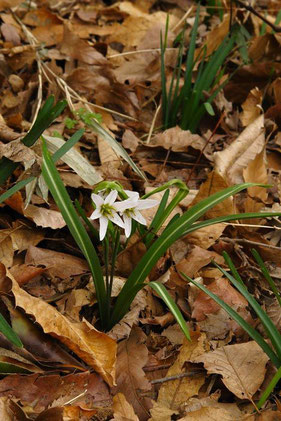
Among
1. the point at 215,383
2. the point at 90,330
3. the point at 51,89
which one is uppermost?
the point at 51,89

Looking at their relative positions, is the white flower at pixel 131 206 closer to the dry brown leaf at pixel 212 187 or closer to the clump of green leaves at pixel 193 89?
the dry brown leaf at pixel 212 187

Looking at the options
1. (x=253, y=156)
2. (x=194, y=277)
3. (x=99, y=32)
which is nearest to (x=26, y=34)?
(x=99, y=32)

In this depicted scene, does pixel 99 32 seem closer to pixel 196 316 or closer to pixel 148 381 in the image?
pixel 196 316

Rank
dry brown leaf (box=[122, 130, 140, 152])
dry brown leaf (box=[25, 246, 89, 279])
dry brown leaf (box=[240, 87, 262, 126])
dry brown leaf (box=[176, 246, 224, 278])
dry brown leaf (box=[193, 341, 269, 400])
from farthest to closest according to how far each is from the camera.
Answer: dry brown leaf (box=[240, 87, 262, 126])
dry brown leaf (box=[122, 130, 140, 152])
dry brown leaf (box=[176, 246, 224, 278])
dry brown leaf (box=[25, 246, 89, 279])
dry brown leaf (box=[193, 341, 269, 400])

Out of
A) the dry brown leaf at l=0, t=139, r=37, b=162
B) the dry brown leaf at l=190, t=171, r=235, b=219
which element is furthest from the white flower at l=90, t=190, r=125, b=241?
the dry brown leaf at l=190, t=171, r=235, b=219

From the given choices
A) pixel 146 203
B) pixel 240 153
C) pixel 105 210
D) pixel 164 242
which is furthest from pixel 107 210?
pixel 240 153

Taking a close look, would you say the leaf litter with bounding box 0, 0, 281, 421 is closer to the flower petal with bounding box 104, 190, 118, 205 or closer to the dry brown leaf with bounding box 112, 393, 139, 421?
the dry brown leaf with bounding box 112, 393, 139, 421

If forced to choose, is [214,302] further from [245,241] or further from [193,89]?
[193,89]
